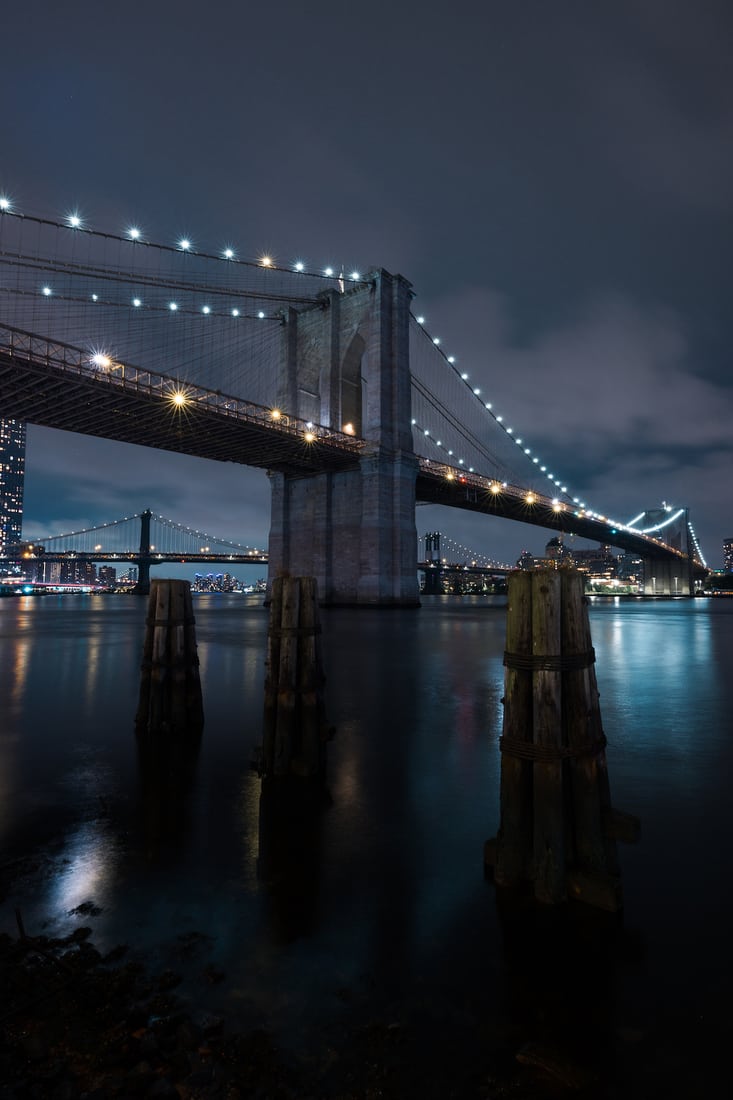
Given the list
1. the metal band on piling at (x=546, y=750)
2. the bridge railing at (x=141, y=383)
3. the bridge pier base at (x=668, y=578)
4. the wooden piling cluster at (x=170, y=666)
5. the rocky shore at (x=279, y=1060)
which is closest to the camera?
the rocky shore at (x=279, y=1060)

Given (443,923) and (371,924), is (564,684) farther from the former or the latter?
(371,924)

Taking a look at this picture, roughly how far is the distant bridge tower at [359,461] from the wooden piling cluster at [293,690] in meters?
33.8

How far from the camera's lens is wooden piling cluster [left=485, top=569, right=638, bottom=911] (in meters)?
3.66

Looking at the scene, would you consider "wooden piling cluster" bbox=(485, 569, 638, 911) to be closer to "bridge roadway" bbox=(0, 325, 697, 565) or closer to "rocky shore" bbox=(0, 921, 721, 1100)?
"rocky shore" bbox=(0, 921, 721, 1100)

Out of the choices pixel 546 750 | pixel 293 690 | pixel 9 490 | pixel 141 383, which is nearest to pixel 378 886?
pixel 546 750

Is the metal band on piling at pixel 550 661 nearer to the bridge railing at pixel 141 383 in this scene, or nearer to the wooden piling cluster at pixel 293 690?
the wooden piling cluster at pixel 293 690

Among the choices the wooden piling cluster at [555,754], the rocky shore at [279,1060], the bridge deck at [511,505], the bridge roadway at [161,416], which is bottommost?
the rocky shore at [279,1060]

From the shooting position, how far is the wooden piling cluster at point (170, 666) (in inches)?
327

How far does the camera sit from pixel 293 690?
643cm

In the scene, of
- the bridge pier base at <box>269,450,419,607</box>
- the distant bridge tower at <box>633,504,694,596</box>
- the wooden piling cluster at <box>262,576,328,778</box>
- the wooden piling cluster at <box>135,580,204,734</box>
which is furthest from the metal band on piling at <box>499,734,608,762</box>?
the distant bridge tower at <box>633,504,694,596</box>

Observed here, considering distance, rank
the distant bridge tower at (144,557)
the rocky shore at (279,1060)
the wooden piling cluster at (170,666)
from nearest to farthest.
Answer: the rocky shore at (279,1060)
the wooden piling cluster at (170,666)
the distant bridge tower at (144,557)

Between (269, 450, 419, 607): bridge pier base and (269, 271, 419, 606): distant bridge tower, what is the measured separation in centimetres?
8

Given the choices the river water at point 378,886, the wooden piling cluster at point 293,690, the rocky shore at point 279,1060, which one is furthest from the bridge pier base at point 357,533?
the rocky shore at point 279,1060

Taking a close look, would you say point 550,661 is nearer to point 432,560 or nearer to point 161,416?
point 161,416
